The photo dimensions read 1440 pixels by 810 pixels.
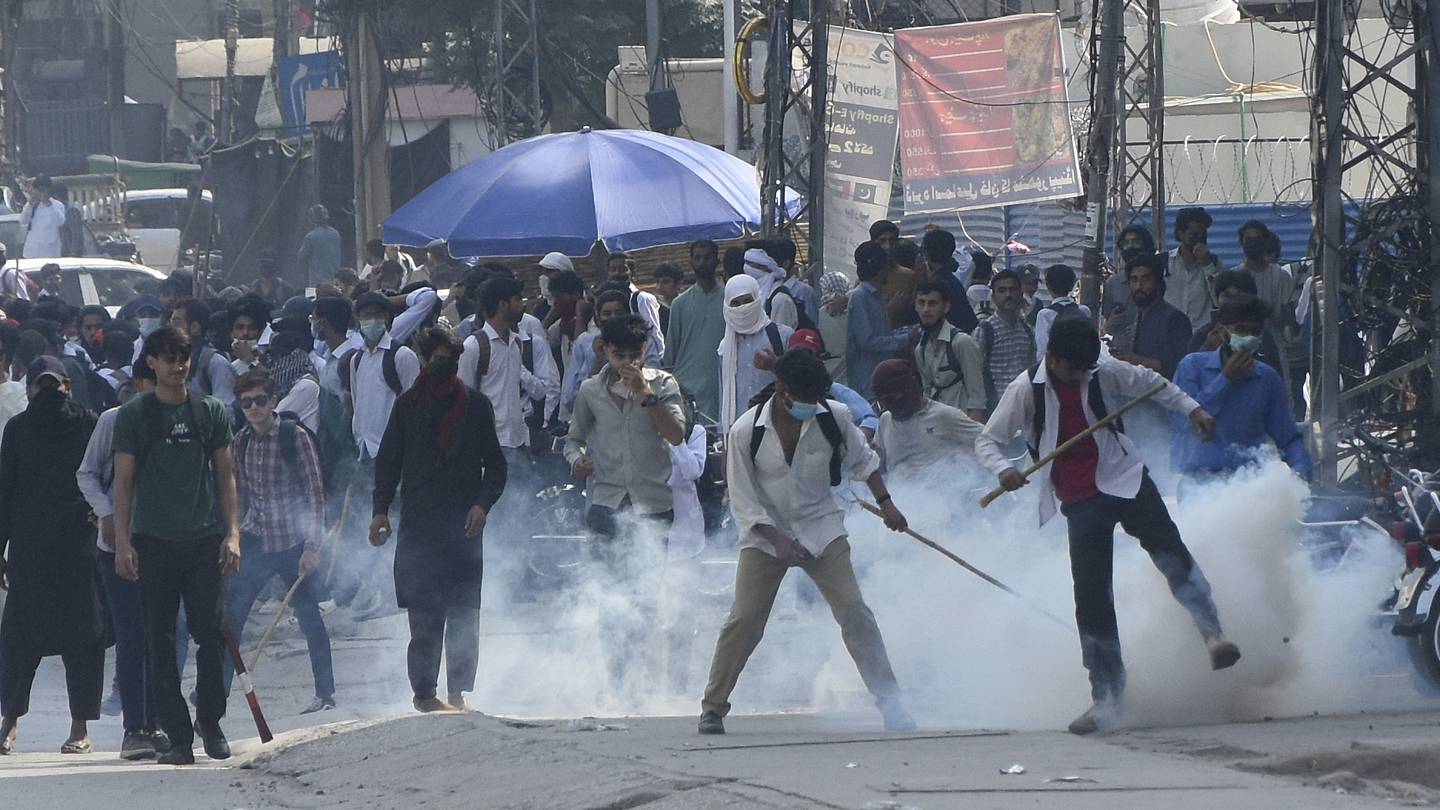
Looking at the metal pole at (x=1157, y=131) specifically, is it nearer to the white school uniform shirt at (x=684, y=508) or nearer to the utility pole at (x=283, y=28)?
the white school uniform shirt at (x=684, y=508)

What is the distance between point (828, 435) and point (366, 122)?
73.7 ft

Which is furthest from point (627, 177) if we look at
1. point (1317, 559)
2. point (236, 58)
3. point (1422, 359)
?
point (236, 58)

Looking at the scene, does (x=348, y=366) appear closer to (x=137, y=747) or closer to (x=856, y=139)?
(x=137, y=747)

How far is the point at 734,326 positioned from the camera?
1130 centimetres

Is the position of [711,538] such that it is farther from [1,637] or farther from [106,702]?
[1,637]

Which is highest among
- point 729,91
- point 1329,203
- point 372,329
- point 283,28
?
point 283,28

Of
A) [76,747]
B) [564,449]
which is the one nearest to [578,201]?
[564,449]

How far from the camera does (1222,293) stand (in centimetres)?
1085

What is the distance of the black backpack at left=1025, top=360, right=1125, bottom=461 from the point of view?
776 centimetres

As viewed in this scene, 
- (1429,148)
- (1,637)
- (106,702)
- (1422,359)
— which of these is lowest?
(106,702)

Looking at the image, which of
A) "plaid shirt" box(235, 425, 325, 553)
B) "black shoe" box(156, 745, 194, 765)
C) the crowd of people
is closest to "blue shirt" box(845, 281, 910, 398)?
the crowd of people

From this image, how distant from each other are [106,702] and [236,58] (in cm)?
3736

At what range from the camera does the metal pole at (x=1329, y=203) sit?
11.1m

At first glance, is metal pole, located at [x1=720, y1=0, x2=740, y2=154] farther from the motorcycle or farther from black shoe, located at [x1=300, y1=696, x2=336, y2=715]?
the motorcycle
